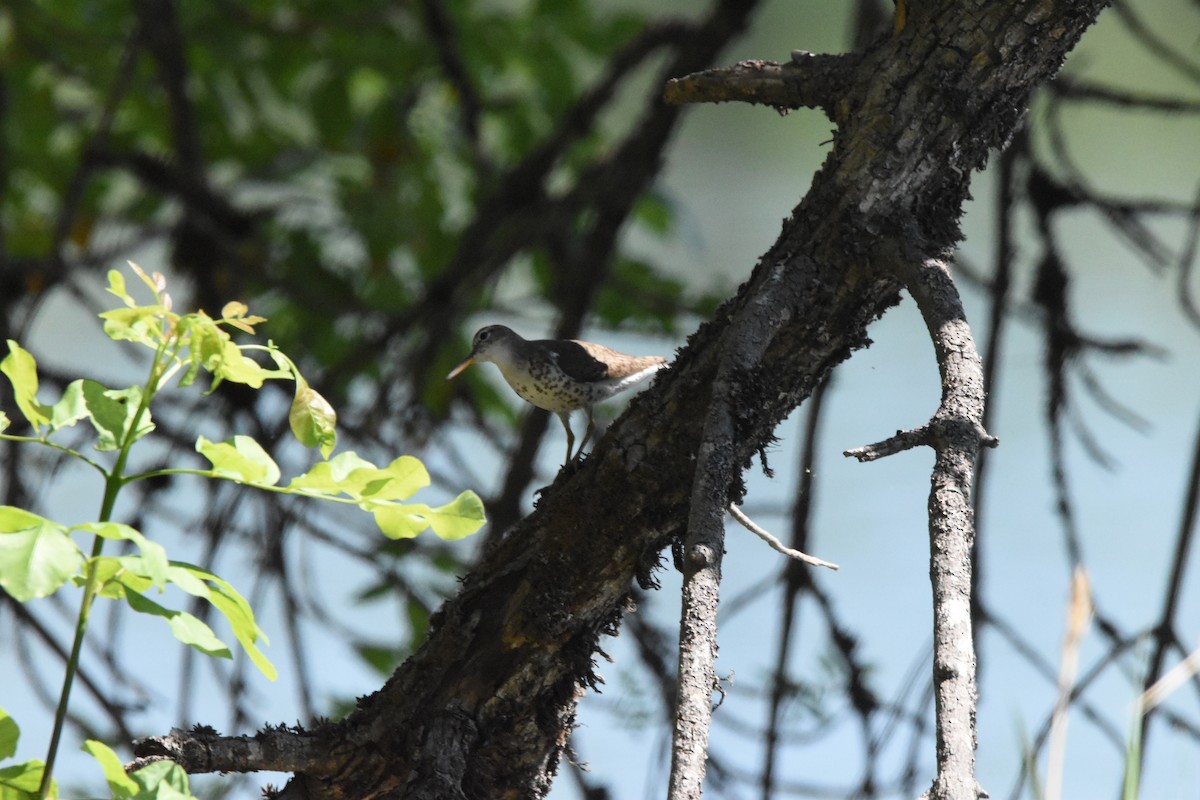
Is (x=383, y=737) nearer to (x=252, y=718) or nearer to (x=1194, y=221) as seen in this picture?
(x=252, y=718)

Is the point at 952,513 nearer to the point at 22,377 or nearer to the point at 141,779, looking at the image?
the point at 141,779

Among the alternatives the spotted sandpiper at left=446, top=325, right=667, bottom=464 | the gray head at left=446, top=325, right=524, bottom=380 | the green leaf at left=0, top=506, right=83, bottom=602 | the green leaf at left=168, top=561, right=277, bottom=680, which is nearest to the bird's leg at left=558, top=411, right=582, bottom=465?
the spotted sandpiper at left=446, top=325, right=667, bottom=464

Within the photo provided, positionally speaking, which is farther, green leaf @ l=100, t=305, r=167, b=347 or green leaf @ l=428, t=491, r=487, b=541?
green leaf @ l=428, t=491, r=487, b=541

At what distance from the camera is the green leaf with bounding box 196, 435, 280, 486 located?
1267mm

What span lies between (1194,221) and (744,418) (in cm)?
243

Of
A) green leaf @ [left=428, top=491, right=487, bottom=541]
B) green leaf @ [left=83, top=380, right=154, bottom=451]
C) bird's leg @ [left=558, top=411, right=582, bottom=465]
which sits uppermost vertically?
bird's leg @ [left=558, top=411, right=582, bottom=465]

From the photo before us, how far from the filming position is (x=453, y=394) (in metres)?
4.69

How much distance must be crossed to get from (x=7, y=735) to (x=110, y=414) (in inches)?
13.3

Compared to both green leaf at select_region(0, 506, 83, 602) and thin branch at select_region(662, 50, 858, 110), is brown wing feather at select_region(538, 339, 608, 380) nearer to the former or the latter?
thin branch at select_region(662, 50, 858, 110)

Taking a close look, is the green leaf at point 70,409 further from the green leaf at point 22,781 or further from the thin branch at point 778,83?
the thin branch at point 778,83

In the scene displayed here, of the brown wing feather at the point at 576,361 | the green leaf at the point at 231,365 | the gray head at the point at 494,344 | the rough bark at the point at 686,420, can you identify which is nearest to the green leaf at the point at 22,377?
the green leaf at the point at 231,365

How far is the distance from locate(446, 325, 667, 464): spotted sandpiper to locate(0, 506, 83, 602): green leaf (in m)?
2.09

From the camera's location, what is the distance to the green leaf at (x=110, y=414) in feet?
4.36

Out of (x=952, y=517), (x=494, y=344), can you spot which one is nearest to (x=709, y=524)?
(x=952, y=517)
